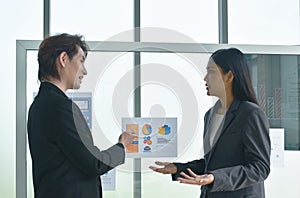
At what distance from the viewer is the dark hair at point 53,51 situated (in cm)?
171

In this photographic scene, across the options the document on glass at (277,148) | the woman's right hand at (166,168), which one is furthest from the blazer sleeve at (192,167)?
the document on glass at (277,148)

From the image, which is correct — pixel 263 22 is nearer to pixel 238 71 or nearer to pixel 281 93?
pixel 281 93

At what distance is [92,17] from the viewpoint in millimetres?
3211

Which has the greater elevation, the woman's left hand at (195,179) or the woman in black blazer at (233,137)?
the woman in black blazer at (233,137)

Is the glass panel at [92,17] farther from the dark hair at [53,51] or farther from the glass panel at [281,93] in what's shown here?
the dark hair at [53,51]

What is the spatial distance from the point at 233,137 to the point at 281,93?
141 cm

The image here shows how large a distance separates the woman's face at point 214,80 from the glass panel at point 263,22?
1488 millimetres

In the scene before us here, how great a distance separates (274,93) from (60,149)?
1893mm

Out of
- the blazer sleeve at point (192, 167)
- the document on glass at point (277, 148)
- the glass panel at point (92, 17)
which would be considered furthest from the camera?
the glass panel at point (92, 17)

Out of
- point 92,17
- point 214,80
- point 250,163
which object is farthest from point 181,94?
point 92,17

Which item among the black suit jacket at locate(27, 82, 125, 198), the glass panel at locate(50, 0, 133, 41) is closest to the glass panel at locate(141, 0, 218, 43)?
the glass panel at locate(50, 0, 133, 41)

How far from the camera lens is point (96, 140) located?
6.89ft

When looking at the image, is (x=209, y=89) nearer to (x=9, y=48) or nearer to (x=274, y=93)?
(x=274, y=93)

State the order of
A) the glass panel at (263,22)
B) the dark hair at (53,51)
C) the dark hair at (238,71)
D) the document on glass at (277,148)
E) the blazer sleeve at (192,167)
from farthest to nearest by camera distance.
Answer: the glass panel at (263,22) → the document on glass at (277,148) → the blazer sleeve at (192,167) → the dark hair at (238,71) → the dark hair at (53,51)
